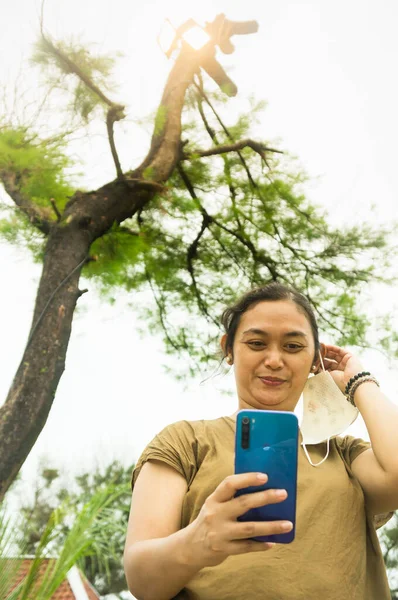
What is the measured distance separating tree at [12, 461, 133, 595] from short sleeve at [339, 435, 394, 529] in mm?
555

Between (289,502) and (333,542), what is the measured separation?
27 cm

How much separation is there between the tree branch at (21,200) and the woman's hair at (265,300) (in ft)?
7.09

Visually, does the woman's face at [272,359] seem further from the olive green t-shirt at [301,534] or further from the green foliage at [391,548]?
the green foliage at [391,548]

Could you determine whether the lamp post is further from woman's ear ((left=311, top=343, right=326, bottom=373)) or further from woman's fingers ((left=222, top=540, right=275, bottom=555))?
woman's fingers ((left=222, top=540, right=275, bottom=555))

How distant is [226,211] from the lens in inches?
174

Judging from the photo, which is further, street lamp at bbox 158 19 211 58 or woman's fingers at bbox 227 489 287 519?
street lamp at bbox 158 19 211 58

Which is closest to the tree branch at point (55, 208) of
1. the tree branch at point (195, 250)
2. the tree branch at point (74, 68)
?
the tree branch at point (74, 68)

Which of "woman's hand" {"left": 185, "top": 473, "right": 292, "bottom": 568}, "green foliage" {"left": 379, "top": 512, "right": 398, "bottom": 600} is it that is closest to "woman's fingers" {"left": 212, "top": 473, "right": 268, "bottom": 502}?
"woman's hand" {"left": 185, "top": 473, "right": 292, "bottom": 568}

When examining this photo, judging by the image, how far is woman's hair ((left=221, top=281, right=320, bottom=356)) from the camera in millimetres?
1419

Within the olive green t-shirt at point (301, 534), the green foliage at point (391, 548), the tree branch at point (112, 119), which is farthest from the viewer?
the green foliage at point (391, 548)

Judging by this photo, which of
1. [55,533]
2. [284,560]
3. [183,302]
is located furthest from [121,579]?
[284,560]

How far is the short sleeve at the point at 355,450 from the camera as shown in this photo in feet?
4.30

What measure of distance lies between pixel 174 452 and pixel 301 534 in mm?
297

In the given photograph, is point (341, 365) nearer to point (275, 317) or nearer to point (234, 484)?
Answer: point (275, 317)
